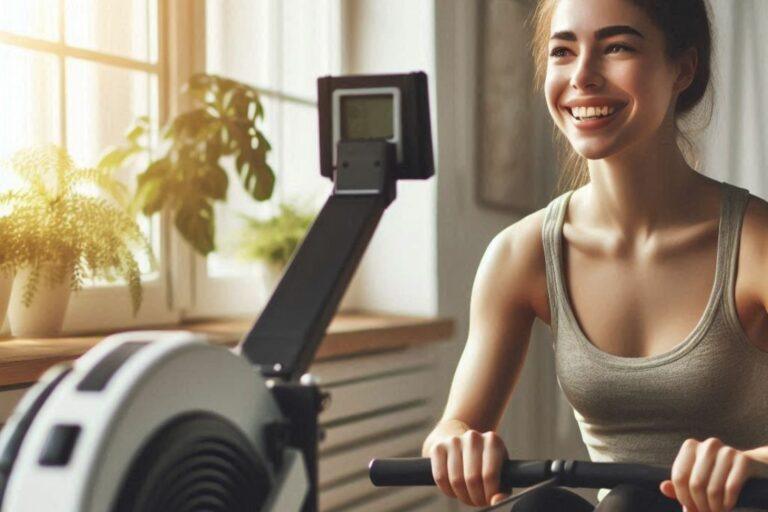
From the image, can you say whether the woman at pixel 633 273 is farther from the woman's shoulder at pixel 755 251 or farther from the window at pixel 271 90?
the window at pixel 271 90

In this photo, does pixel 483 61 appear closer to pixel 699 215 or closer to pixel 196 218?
pixel 196 218

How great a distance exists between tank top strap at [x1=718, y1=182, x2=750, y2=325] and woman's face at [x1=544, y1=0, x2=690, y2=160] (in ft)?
0.44

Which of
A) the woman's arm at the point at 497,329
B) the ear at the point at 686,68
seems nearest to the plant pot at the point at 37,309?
the woman's arm at the point at 497,329

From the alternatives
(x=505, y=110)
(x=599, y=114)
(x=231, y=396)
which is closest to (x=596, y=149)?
(x=599, y=114)

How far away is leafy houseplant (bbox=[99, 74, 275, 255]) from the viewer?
2.13 metres

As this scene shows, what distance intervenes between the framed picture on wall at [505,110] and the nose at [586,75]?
172 cm

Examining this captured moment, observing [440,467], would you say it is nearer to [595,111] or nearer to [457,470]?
[457,470]

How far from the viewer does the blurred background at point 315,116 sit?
2102mm

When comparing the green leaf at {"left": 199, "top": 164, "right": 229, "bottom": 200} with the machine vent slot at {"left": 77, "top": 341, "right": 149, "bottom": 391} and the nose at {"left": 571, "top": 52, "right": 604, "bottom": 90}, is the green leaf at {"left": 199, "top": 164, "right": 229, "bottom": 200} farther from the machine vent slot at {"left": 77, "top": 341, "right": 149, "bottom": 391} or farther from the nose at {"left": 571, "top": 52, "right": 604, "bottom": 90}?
the machine vent slot at {"left": 77, "top": 341, "right": 149, "bottom": 391}

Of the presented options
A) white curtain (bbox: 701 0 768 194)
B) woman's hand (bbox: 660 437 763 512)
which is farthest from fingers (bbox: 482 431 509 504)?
white curtain (bbox: 701 0 768 194)

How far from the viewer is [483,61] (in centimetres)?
302

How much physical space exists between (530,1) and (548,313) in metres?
2.09

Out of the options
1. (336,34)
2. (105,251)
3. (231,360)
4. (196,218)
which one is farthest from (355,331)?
(231,360)

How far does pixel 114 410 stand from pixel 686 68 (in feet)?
3.10
